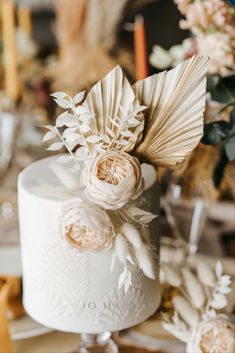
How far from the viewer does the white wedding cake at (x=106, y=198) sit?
0.72 meters

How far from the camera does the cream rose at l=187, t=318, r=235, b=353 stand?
79 cm

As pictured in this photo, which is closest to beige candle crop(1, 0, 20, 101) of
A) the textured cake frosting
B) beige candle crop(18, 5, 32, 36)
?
beige candle crop(18, 5, 32, 36)

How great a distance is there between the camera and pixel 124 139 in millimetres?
746

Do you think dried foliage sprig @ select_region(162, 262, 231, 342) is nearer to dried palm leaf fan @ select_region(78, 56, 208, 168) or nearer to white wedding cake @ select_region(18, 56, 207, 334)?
white wedding cake @ select_region(18, 56, 207, 334)

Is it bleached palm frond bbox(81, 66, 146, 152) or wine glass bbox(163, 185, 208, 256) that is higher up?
bleached palm frond bbox(81, 66, 146, 152)

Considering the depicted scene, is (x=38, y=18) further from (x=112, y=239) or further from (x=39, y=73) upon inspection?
(x=112, y=239)

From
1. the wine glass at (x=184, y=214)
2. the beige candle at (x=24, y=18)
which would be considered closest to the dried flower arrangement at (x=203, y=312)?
the wine glass at (x=184, y=214)

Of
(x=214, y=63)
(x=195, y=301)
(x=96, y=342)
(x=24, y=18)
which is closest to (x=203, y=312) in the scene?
(x=195, y=301)

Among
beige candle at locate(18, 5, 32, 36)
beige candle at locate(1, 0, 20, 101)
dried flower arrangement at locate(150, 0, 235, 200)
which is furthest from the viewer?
beige candle at locate(18, 5, 32, 36)

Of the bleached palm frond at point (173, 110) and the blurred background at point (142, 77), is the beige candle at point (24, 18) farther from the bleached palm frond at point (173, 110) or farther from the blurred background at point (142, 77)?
the bleached palm frond at point (173, 110)

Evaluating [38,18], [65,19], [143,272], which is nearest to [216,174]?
[143,272]

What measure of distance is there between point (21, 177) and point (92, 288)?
0.17 m

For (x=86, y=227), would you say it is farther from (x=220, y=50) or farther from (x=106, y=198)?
(x=220, y=50)

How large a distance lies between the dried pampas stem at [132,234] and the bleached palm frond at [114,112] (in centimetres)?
9
